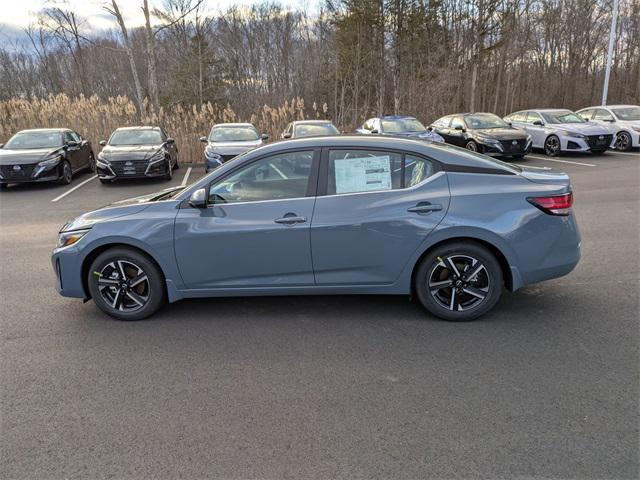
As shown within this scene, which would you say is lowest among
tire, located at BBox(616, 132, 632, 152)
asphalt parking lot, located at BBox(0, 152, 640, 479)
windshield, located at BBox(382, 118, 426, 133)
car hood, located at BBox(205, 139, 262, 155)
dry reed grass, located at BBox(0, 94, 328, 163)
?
asphalt parking lot, located at BBox(0, 152, 640, 479)

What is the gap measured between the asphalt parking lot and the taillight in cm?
92

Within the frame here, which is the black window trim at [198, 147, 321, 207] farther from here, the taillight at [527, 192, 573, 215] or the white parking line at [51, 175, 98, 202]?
the white parking line at [51, 175, 98, 202]

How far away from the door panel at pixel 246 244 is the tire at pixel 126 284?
335mm

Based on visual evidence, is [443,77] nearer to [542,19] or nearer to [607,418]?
[542,19]

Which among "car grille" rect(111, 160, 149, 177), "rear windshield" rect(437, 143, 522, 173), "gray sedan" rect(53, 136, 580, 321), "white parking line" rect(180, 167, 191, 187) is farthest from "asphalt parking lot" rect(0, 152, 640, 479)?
"white parking line" rect(180, 167, 191, 187)

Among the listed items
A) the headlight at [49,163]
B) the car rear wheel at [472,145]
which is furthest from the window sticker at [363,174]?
the car rear wheel at [472,145]

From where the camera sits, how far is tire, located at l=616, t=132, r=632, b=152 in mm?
16703

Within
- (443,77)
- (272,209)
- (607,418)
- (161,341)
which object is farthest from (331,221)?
(443,77)

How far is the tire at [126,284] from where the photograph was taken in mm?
4195

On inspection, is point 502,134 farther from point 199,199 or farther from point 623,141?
point 199,199

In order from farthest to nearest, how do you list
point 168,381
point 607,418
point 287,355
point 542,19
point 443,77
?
point 542,19 → point 443,77 → point 287,355 → point 168,381 → point 607,418

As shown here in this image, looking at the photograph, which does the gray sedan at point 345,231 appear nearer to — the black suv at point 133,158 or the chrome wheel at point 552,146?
the black suv at point 133,158

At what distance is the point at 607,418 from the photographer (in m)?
2.75

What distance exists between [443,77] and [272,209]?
24.5 metres
